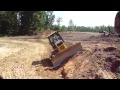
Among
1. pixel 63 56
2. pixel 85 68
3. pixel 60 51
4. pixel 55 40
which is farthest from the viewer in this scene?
pixel 55 40

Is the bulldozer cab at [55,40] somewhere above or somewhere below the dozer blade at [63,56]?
Result: above

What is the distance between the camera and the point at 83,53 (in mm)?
15750

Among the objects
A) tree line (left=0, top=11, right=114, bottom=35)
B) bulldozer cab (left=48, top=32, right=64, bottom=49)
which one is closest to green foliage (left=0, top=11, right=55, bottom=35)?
tree line (left=0, top=11, right=114, bottom=35)

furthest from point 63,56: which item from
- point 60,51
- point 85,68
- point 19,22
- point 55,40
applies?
point 19,22

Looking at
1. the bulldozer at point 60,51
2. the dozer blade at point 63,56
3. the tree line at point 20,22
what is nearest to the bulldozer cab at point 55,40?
the bulldozer at point 60,51

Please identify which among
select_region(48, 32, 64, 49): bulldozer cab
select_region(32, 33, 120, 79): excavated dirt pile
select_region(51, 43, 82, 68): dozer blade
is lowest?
select_region(32, 33, 120, 79): excavated dirt pile

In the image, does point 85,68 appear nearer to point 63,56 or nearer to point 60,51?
point 63,56

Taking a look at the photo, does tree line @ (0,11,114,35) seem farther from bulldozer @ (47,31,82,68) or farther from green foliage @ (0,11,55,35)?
bulldozer @ (47,31,82,68)

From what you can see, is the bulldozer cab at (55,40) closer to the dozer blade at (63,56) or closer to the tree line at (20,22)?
the dozer blade at (63,56)

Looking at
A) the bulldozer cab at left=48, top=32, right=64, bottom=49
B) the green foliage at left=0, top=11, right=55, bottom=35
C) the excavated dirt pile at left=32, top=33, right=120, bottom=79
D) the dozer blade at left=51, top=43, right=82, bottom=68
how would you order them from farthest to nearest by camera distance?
the green foliage at left=0, top=11, right=55, bottom=35, the bulldozer cab at left=48, top=32, right=64, bottom=49, the dozer blade at left=51, top=43, right=82, bottom=68, the excavated dirt pile at left=32, top=33, right=120, bottom=79

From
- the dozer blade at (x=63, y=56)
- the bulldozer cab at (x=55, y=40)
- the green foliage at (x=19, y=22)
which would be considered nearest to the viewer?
the dozer blade at (x=63, y=56)
